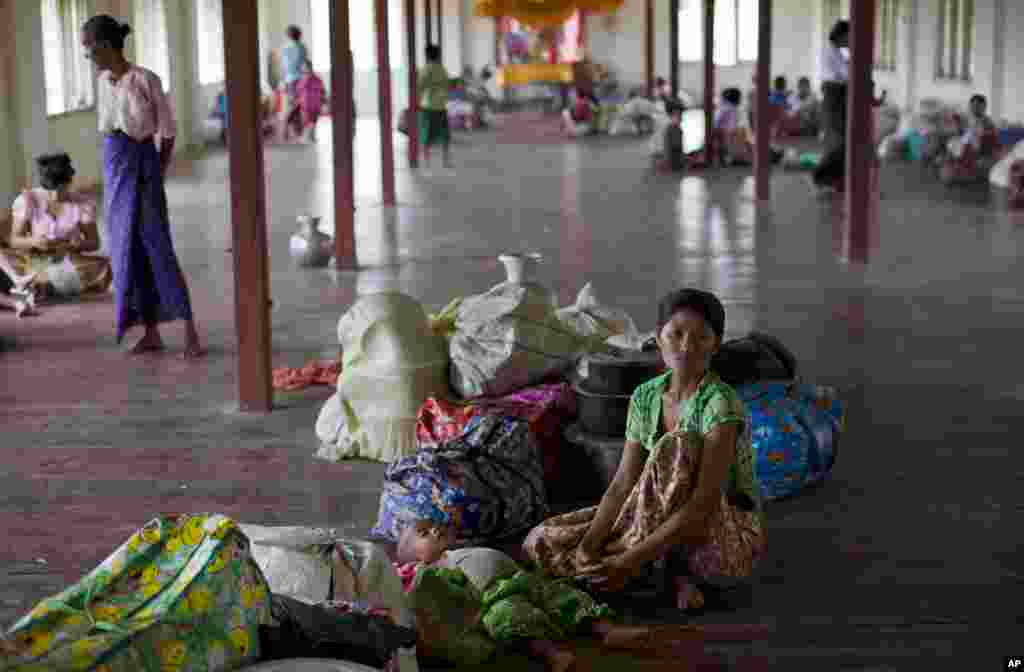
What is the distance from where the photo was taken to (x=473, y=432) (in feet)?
16.5

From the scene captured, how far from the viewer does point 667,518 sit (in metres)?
4.26

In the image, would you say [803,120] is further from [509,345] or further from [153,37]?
[509,345]

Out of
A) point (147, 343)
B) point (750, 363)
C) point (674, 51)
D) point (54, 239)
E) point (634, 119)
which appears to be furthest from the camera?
point (634, 119)

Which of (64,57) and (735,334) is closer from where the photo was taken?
(735,334)

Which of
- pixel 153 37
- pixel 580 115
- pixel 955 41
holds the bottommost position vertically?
pixel 580 115

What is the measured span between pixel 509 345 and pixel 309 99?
1727cm

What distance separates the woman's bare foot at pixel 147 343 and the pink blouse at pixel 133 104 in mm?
1047

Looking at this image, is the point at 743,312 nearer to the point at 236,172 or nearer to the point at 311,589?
the point at 236,172

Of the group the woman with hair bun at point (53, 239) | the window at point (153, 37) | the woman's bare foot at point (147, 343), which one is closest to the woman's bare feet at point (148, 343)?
the woman's bare foot at point (147, 343)

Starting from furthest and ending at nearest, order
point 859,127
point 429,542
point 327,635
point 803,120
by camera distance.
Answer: point 803,120, point 859,127, point 429,542, point 327,635

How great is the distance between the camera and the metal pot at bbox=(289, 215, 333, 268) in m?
10.4

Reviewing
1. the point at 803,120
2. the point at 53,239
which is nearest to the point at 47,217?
the point at 53,239

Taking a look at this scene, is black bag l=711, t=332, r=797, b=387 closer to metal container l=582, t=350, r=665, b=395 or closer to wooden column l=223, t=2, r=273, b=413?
metal container l=582, t=350, r=665, b=395

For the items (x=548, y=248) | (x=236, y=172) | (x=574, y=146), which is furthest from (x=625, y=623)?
(x=574, y=146)
